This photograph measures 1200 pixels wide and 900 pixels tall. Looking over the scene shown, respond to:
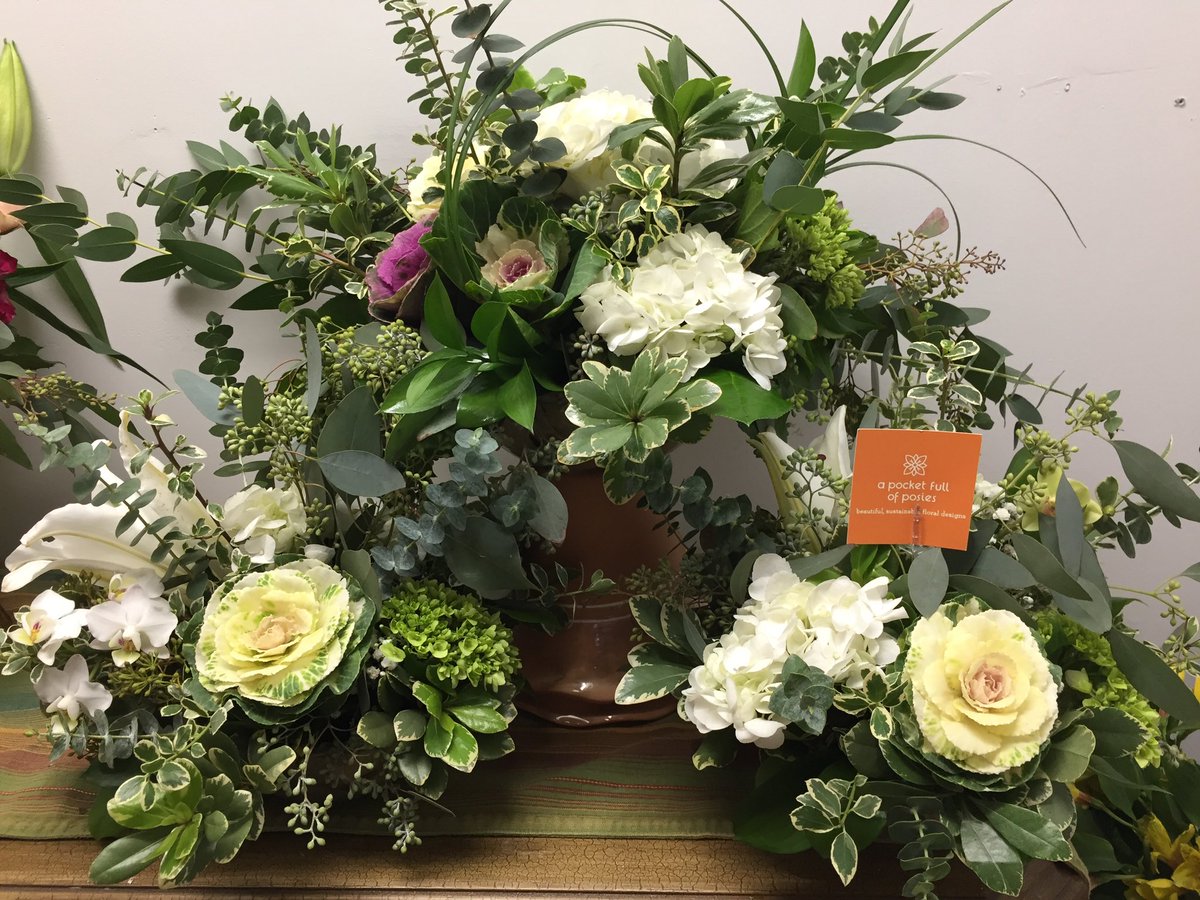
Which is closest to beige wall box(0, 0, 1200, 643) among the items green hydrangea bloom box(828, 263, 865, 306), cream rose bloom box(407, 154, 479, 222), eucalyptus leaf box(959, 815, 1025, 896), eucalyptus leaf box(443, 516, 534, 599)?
cream rose bloom box(407, 154, 479, 222)

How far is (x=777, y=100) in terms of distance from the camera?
707 mm

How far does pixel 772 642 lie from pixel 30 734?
590mm

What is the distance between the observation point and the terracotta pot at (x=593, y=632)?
2.77 feet

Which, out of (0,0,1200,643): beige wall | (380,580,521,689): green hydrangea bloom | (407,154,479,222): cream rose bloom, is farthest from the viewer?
(0,0,1200,643): beige wall

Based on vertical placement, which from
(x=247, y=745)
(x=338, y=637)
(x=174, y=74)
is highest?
(x=174, y=74)

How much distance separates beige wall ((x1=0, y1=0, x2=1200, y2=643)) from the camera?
38.4 inches

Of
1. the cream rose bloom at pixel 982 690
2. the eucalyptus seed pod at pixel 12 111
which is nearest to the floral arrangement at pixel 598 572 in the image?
the cream rose bloom at pixel 982 690

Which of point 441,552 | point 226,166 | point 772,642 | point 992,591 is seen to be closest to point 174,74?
point 226,166

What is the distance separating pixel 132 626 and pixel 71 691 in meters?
0.07

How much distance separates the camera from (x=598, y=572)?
725 millimetres

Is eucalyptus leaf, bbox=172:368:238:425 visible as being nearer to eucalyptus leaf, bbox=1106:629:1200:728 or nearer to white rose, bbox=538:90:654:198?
white rose, bbox=538:90:654:198

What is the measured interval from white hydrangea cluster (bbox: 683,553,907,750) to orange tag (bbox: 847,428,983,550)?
0.06 m

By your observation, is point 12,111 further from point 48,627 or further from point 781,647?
point 781,647

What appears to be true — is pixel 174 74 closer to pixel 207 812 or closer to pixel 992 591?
pixel 207 812
